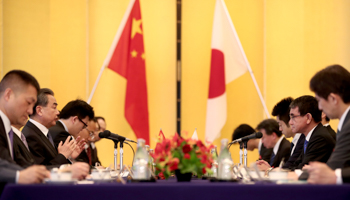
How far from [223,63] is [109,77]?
1.80m

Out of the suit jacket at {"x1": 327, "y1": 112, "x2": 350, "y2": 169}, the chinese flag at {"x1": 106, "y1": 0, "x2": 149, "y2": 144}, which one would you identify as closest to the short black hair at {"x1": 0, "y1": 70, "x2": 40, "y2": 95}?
the suit jacket at {"x1": 327, "y1": 112, "x2": 350, "y2": 169}

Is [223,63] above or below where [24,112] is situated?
above

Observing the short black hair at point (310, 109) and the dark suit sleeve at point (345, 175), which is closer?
the dark suit sleeve at point (345, 175)

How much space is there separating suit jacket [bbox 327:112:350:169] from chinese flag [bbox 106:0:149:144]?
4.08m

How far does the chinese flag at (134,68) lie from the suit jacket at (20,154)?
10.2 feet

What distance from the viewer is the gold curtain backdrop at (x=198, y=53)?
6.68 metres

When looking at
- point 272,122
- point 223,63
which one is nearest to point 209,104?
point 223,63

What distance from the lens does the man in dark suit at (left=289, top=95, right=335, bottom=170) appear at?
11.8 ft

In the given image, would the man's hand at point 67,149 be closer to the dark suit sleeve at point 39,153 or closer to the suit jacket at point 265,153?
the dark suit sleeve at point 39,153

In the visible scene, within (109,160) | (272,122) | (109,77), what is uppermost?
(109,77)

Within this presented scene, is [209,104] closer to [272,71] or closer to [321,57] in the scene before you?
[272,71]

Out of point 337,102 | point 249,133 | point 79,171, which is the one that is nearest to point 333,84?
point 337,102
